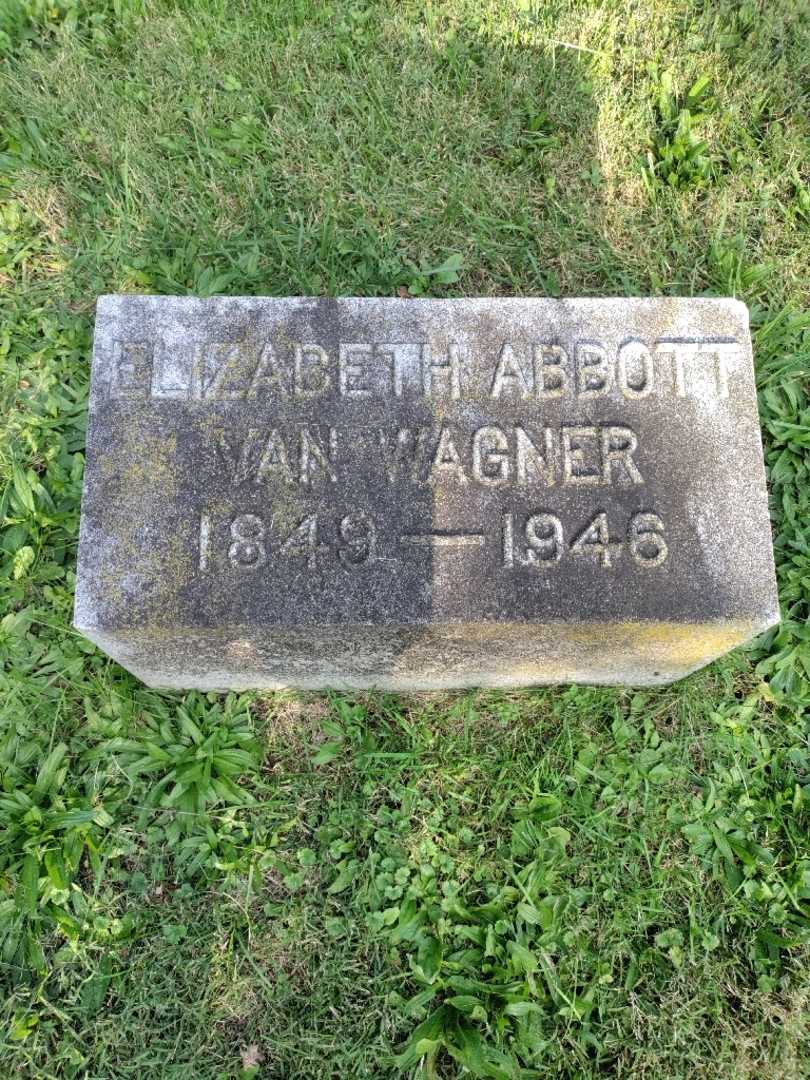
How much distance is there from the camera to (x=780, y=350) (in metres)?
3.06

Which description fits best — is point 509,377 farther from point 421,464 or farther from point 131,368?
point 131,368

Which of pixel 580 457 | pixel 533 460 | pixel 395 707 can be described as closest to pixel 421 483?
pixel 533 460

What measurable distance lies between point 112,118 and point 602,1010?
3.82 meters

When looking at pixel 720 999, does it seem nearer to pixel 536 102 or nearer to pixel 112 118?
pixel 536 102

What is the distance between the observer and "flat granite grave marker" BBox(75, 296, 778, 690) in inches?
81.0

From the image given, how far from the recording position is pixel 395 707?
2.61 m

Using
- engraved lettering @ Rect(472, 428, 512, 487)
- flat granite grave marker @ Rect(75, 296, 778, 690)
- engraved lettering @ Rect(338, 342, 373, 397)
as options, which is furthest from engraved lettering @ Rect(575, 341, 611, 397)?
engraved lettering @ Rect(338, 342, 373, 397)

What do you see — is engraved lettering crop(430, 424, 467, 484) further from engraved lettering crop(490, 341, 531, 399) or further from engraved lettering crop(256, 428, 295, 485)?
engraved lettering crop(256, 428, 295, 485)

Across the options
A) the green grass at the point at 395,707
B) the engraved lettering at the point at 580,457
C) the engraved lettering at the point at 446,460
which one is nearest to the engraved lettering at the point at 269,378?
the engraved lettering at the point at 446,460

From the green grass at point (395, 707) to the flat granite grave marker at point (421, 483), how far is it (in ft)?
1.61

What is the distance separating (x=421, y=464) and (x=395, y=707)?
0.90 m

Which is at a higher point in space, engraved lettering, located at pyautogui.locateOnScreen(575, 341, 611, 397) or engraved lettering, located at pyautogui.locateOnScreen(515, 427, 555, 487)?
engraved lettering, located at pyautogui.locateOnScreen(575, 341, 611, 397)

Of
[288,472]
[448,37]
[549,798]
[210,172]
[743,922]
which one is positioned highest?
[448,37]

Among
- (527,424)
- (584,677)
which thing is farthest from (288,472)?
(584,677)
